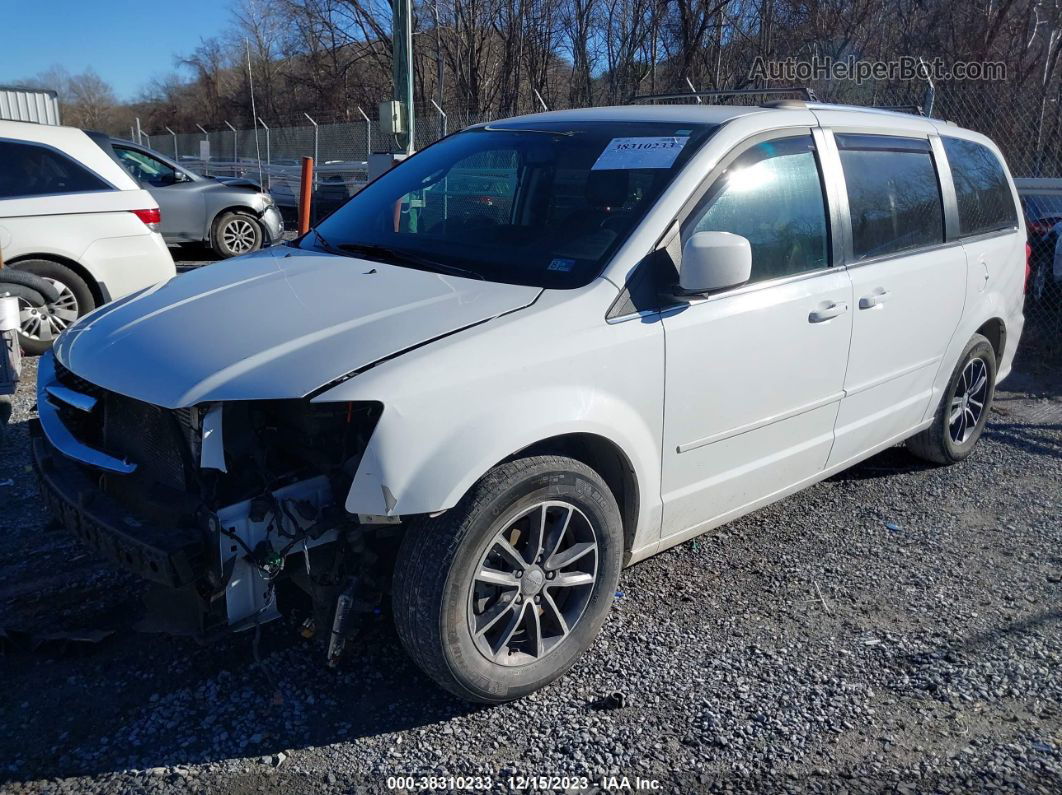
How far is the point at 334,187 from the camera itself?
43.8 feet

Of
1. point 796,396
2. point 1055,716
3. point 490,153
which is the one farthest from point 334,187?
point 1055,716

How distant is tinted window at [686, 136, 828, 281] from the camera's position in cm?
338

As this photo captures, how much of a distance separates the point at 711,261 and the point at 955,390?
2.73m

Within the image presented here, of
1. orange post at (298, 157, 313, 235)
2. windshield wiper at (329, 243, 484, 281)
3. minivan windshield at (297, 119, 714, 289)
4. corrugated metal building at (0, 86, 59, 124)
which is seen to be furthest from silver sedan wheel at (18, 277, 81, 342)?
corrugated metal building at (0, 86, 59, 124)

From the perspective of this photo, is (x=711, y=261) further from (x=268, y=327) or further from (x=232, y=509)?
(x=232, y=509)

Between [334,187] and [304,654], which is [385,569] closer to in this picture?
[304,654]

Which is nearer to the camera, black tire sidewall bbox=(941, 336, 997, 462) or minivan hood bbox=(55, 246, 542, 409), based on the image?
minivan hood bbox=(55, 246, 542, 409)

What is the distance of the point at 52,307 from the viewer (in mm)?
6895

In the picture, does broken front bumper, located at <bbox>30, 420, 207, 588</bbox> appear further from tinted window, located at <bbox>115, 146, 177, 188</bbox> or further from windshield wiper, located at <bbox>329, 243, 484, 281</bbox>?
tinted window, located at <bbox>115, 146, 177, 188</bbox>

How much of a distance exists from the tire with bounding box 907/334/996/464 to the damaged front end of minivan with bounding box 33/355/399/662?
351cm

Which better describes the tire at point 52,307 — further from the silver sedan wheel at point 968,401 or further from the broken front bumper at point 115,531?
the silver sedan wheel at point 968,401

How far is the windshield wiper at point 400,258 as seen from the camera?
129 inches

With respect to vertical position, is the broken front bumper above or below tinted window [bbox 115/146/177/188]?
below

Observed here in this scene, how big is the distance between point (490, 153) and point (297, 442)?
1.84 metres
